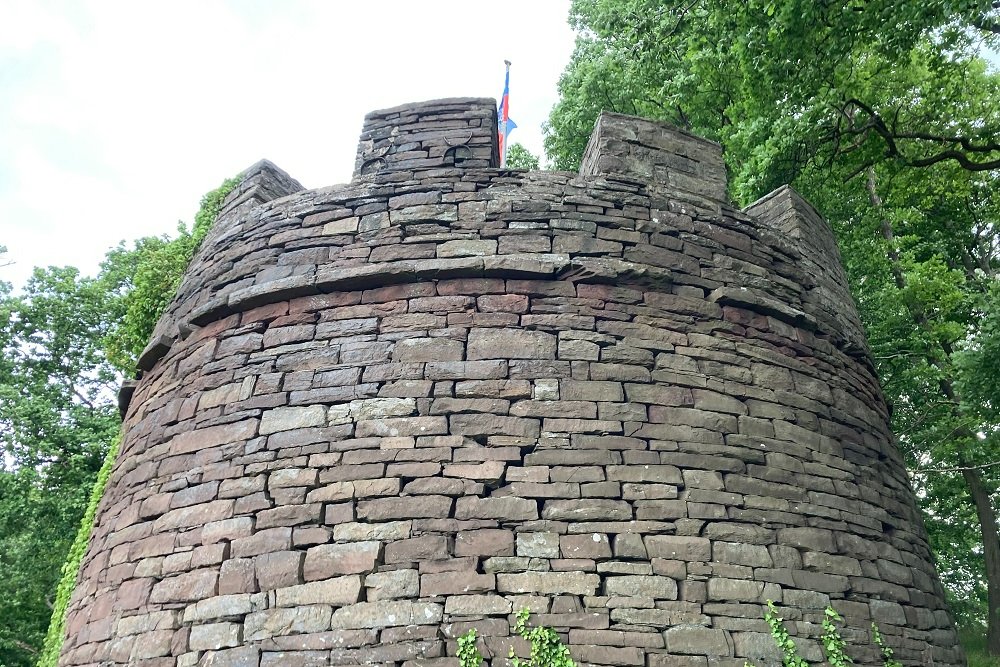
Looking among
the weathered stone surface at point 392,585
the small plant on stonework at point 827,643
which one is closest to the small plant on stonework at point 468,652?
the weathered stone surface at point 392,585

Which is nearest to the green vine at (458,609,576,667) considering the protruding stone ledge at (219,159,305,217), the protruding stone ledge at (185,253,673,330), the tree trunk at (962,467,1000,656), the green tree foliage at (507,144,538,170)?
the protruding stone ledge at (185,253,673,330)

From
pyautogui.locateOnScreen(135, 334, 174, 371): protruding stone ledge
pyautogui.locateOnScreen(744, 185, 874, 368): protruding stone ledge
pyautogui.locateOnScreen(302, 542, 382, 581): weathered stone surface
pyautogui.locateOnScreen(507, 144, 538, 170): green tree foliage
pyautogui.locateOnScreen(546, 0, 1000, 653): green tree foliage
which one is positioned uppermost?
pyautogui.locateOnScreen(507, 144, 538, 170): green tree foliage

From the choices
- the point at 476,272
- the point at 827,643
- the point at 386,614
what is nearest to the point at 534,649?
the point at 386,614

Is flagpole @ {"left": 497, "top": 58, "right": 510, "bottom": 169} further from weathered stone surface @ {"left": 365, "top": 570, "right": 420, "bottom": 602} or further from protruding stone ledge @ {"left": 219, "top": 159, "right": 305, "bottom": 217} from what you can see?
weathered stone surface @ {"left": 365, "top": 570, "right": 420, "bottom": 602}

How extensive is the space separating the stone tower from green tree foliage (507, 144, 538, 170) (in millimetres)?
12376

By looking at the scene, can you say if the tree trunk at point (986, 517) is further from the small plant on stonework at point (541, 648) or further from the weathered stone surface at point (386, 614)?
the weathered stone surface at point (386, 614)

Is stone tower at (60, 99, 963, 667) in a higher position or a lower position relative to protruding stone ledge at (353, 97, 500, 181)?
lower

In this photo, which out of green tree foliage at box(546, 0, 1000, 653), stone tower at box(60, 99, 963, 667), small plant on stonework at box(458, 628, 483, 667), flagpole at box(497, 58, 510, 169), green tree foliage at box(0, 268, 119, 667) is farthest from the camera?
green tree foliage at box(0, 268, 119, 667)

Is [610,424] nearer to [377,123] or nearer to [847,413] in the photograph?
[847,413]

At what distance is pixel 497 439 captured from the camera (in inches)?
148

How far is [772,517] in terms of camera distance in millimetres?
3869

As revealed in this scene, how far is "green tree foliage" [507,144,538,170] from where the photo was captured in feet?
57.0

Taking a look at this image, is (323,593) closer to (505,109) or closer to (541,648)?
(541,648)

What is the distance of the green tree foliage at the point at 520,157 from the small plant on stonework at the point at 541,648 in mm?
15067
